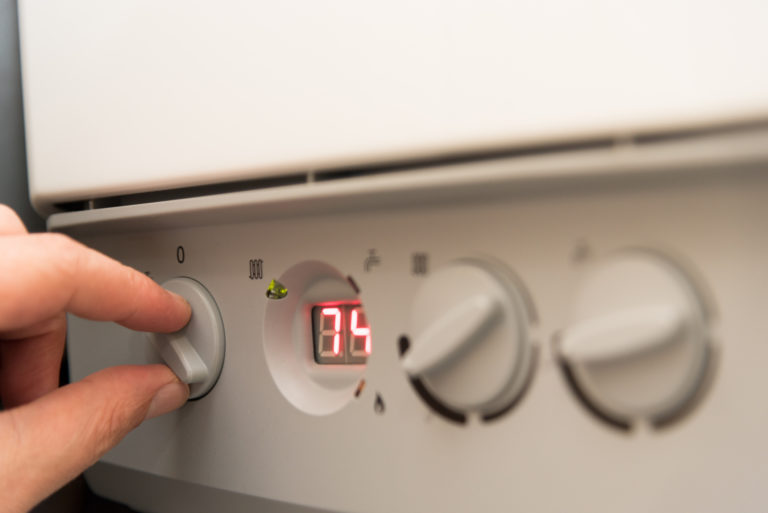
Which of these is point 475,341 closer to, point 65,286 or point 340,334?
point 340,334

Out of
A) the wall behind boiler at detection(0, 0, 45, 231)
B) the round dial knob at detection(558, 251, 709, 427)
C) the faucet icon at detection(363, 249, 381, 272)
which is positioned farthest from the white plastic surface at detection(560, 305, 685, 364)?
the wall behind boiler at detection(0, 0, 45, 231)

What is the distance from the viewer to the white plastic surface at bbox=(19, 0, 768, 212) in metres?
0.27

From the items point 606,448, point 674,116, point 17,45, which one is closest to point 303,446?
point 606,448

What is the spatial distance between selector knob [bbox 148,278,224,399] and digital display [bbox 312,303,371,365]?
2.8 inches

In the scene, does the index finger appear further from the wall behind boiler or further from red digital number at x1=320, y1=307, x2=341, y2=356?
the wall behind boiler

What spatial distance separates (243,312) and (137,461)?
17 centimetres

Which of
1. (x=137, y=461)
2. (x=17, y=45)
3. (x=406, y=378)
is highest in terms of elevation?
(x=17, y=45)

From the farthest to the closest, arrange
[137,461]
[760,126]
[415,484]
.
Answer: [137,461] < [415,484] < [760,126]

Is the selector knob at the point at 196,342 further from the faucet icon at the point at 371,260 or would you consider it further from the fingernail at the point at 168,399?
the faucet icon at the point at 371,260

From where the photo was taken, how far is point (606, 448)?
12.4 inches

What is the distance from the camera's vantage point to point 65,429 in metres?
0.36

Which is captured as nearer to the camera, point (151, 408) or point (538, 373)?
point (538, 373)

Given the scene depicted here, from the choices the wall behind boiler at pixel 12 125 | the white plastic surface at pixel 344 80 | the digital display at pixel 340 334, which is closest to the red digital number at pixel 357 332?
the digital display at pixel 340 334

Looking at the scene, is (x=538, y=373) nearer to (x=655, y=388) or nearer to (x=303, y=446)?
(x=655, y=388)
